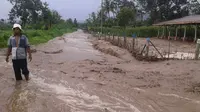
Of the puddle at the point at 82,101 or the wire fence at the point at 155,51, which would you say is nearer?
the puddle at the point at 82,101

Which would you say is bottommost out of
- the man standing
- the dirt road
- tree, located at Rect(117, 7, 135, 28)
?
the dirt road

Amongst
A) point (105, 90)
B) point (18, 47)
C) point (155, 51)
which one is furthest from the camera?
point (155, 51)

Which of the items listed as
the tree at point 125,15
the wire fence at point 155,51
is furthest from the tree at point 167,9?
the wire fence at point 155,51

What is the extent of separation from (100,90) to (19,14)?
51860 mm

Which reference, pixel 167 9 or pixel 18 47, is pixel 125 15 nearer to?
pixel 167 9

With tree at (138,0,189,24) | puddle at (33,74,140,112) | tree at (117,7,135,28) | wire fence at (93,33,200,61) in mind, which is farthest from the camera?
tree at (138,0,189,24)

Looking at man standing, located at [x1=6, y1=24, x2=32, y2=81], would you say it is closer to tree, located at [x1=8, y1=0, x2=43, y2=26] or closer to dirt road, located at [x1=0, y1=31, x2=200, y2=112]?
dirt road, located at [x1=0, y1=31, x2=200, y2=112]

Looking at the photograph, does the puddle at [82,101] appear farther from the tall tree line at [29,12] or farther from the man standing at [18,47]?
the tall tree line at [29,12]

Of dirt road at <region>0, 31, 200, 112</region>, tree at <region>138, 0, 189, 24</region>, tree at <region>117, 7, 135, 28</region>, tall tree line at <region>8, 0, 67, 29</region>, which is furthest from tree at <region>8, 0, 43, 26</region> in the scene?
dirt road at <region>0, 31, 200, 112</region>

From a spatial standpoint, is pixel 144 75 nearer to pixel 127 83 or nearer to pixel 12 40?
pixel 127 83

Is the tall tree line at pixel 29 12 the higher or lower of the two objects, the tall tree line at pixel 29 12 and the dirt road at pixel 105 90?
the higher

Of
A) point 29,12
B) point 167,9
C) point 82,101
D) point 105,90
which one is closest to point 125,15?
point 167,9

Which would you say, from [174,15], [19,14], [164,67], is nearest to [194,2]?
[174,15]

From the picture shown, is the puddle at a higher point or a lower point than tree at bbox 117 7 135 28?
lower
